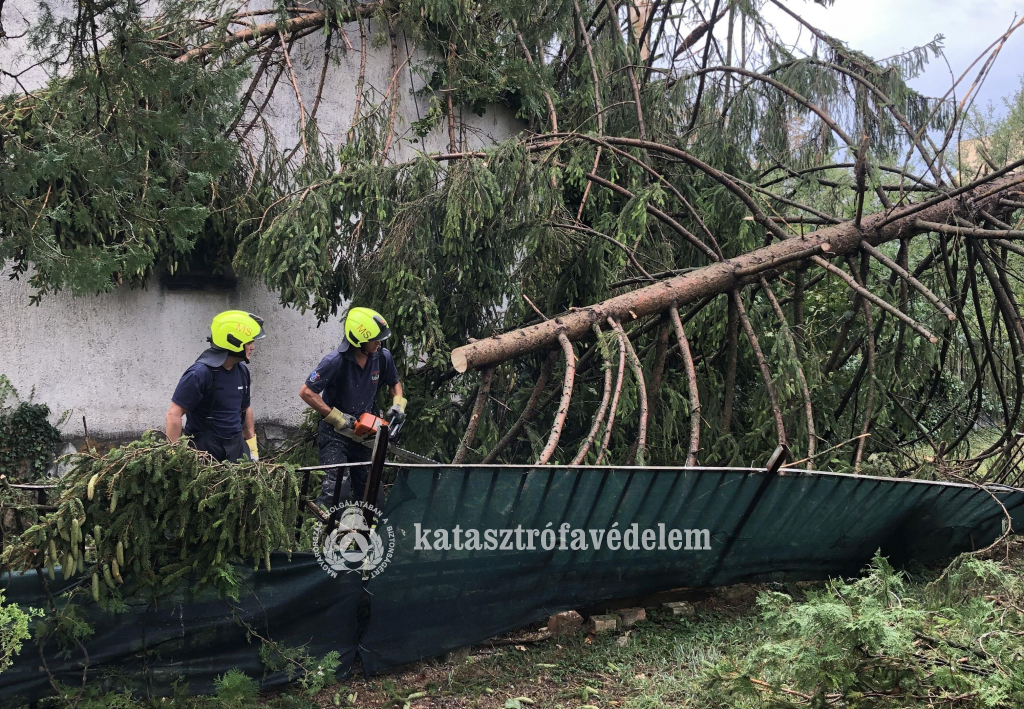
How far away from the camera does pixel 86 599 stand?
3.20 m

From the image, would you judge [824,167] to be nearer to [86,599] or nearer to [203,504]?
[203,504]

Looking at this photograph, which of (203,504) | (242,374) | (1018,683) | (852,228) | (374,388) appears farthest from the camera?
(852,228)

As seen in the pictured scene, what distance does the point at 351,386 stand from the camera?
4988mm

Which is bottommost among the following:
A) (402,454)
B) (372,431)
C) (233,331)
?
(402,454)

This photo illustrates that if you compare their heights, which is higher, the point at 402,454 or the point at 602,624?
the point at 402,454

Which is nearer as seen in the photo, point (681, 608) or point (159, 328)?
point (681, 608)

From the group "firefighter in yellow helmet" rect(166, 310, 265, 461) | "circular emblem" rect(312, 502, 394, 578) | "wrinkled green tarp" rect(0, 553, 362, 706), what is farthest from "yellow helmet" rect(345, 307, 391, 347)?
"wrinkled green tarp" rect(0, 553, 362, 706)

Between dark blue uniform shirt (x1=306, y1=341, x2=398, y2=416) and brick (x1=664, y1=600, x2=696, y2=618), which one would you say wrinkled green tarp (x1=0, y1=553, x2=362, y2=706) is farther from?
brick (x1=664, y1=600, x2=696, y2=618)

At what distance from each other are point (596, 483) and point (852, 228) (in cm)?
285

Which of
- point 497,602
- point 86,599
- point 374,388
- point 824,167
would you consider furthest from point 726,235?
point 86,599

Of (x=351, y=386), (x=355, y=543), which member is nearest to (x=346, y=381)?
(x=351, y=386)

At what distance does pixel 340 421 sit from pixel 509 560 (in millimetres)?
1496

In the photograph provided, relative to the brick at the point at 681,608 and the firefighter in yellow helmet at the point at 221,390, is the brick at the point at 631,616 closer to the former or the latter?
the brick at the point at 681,608

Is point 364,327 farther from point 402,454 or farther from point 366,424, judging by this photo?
point 402,454
